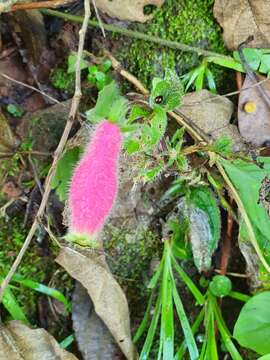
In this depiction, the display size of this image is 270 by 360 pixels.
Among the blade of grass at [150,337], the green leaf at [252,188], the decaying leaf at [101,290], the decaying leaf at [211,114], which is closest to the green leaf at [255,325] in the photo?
the green leaf at [252,188]

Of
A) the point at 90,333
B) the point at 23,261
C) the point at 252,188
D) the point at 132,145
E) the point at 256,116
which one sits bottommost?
the point at 90,333

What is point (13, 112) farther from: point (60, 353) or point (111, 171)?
point (60, 353)

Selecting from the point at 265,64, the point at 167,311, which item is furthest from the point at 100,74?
the point at 167,311

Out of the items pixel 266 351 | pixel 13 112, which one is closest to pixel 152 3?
pixel 13 112

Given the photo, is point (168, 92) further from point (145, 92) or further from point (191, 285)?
point (191, 285)

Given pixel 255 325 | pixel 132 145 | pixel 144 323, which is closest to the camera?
pixel 132 145

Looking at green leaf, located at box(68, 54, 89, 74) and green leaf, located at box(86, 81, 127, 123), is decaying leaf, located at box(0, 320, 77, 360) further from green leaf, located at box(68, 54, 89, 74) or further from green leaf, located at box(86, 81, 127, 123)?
green leaf, located at box(68, 54, 89, 74)
